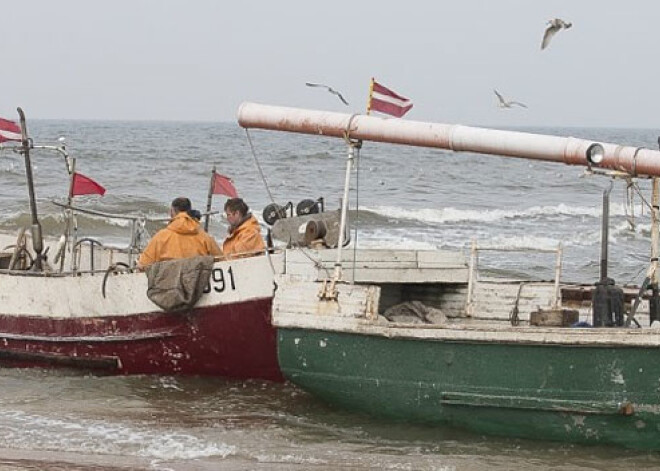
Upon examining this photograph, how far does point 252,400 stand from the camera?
37.6 feet

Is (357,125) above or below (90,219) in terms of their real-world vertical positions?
above

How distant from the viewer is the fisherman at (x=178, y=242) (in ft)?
38.0

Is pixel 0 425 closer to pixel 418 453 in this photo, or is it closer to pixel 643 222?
pixel 418 453

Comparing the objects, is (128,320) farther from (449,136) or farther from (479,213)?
(479,213)

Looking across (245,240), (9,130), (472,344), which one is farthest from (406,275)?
(9,130)

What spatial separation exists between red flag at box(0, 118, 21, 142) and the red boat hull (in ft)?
5.79

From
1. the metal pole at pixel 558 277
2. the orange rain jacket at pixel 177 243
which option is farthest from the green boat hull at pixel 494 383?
the orange rain jacket at pixel 177 243

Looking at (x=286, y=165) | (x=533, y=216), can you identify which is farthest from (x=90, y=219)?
(x=286, y=165)

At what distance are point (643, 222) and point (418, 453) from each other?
2347 centimetres

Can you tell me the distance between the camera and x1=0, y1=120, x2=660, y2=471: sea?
9.45 meters

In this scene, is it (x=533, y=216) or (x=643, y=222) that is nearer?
(x=643, y=222)

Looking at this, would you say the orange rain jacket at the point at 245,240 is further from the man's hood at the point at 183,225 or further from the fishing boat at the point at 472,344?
the fishing boat at the point at 472,344

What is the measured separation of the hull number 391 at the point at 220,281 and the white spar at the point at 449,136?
4.49 ft

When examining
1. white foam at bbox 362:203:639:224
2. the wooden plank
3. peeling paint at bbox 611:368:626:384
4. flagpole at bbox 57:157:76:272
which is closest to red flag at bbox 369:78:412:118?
the wooden plank
